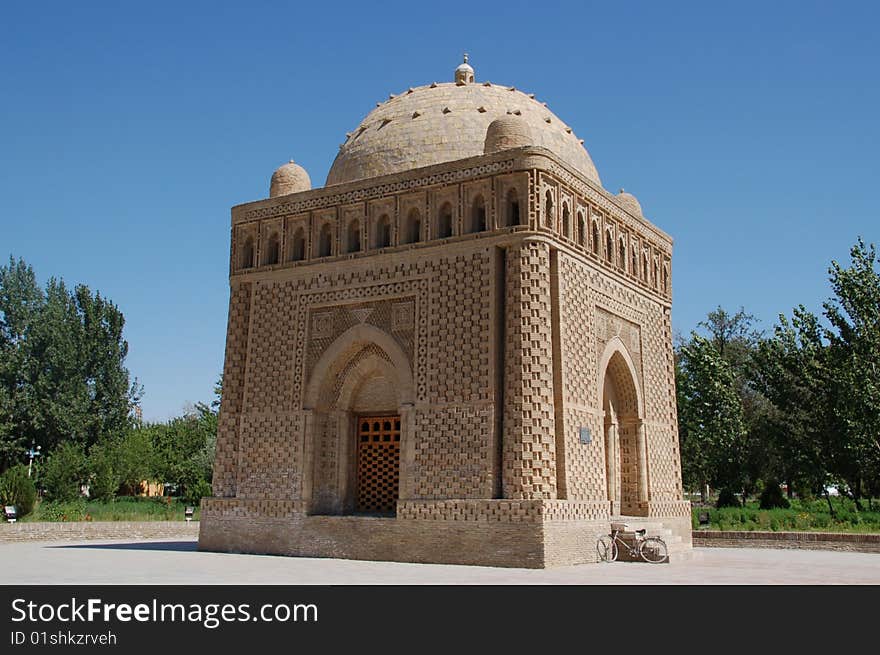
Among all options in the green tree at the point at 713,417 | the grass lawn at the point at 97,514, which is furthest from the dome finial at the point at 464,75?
the green tree at the point at 713,417

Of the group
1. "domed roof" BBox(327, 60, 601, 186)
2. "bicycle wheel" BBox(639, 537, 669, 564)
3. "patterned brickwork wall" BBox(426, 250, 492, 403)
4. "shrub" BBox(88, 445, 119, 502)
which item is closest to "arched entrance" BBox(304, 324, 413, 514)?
"patterned brickwork wall" BBox(426, 250, 492, 403)

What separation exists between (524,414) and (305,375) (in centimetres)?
432

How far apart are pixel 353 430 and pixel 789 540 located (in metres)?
9.52

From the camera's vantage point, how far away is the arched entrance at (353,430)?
14.8 meters

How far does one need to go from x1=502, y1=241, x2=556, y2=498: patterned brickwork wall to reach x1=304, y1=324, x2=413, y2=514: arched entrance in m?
2.57

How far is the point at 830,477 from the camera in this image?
2655 centimetres

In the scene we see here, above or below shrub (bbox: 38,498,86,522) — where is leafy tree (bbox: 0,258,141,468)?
above

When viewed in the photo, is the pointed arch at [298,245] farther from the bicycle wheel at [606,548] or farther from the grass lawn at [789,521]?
the grass lawn at [789,521]

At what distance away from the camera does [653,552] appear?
1330cm

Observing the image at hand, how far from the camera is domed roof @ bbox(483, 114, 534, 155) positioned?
1387 cm

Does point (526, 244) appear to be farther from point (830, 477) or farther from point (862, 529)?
point (830, 477)

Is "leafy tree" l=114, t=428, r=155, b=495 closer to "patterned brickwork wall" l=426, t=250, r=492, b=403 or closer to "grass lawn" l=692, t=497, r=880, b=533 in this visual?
"grass lawn" l=692, t=497, r=880, b=533

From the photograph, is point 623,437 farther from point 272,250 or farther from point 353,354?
point 272,250
